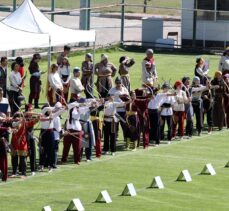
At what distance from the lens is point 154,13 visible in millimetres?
77812

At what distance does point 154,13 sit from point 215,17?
20526 mm

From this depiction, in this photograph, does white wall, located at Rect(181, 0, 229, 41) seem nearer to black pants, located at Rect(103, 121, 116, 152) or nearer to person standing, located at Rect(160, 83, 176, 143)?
person standing, located at Rect(160, 83, 176, 143)

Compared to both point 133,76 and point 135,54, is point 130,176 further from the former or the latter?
point 135,54

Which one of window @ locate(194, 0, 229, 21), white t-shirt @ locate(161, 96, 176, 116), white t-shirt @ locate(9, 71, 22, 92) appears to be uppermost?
window @ locate(194, 0, 229, 21)

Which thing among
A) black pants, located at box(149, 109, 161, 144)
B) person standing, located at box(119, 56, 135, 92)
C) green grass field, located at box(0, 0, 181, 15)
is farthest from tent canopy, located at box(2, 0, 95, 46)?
green grass field, located at box(0, 0, 181, 15)

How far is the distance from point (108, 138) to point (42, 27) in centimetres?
679

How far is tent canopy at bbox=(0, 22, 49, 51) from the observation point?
3544 cm

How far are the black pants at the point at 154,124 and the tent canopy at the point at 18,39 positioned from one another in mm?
3861

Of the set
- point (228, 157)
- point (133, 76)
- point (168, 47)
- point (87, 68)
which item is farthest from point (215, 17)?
point (228, 157)

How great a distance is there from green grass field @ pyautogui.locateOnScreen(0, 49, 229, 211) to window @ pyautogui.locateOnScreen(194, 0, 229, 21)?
66.9ft

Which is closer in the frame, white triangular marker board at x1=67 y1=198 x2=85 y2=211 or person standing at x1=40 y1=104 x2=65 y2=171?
white triangular marker board at x1=67 y1=198 x2=85 y2=211

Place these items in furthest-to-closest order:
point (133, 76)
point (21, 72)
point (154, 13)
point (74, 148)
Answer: point (154, 13) < point (133, 76) < point (21, 72) < point (74, 148)

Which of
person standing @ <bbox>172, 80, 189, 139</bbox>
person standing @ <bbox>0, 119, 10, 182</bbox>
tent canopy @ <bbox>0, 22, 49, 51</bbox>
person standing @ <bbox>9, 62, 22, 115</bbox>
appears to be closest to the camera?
person standing @ <bbox>0, 119, 10, 182</bbox>

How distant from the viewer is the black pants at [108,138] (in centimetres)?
3341
